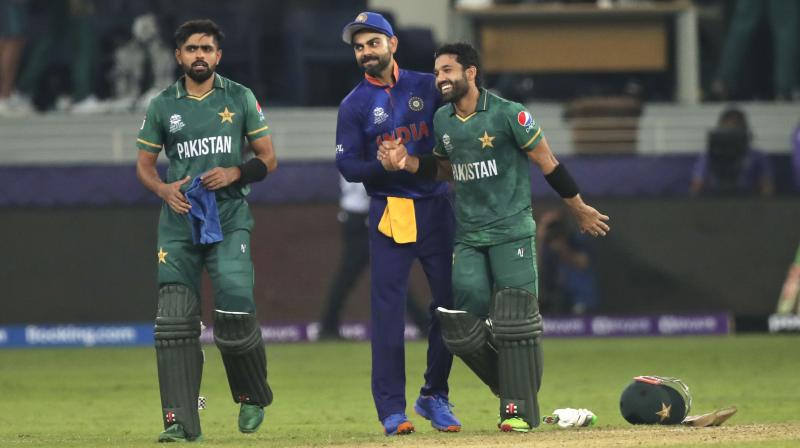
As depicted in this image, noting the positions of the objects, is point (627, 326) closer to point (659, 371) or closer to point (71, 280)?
point (659, 371)

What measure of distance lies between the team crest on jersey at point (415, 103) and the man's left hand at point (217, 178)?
113 cm

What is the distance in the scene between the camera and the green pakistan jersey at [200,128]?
10648 millimetres

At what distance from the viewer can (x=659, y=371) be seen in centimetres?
1568

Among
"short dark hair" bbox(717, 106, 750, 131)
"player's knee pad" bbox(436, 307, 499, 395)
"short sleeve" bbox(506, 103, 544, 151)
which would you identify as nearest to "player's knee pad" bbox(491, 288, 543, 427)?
"player's knee pad" bbox(436, 307, 499, 395)

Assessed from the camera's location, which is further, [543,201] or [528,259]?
[543,201]

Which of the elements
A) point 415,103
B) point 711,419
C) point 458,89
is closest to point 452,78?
point 458,89

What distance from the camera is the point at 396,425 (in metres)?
10.7

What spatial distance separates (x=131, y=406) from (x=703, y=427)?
4.62 meters

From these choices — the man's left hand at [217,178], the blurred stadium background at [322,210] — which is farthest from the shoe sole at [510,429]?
the blurred stadium background at [322,210]

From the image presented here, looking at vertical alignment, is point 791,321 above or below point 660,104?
below

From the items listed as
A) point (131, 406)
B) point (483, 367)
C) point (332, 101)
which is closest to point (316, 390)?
point (131, 406)

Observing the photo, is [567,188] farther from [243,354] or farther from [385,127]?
[243,354]

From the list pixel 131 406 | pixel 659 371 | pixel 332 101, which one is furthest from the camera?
pixel 332 101

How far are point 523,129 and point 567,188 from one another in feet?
1.35
